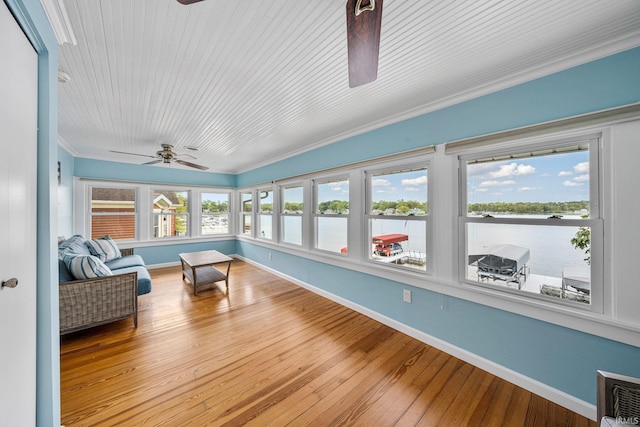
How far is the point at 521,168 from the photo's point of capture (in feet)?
6.06

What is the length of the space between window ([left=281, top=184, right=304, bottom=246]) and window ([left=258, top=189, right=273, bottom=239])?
0.48 meters

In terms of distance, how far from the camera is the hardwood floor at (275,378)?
150 centimetres

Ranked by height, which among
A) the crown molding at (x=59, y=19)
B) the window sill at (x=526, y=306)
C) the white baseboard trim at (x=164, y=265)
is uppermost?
the crown molding at (x=59, y=19)

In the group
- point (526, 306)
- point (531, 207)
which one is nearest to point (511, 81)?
point (531, 207)

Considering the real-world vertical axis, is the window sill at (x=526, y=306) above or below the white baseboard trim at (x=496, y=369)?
above

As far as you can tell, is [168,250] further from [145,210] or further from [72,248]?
[72,248]

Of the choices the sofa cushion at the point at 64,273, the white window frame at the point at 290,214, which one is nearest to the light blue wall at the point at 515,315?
the white window frame at the point at 290,214

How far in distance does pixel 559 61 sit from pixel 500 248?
1415mm

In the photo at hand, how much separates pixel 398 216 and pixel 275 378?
198 cm

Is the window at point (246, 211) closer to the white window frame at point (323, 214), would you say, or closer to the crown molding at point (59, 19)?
the white window frame at point (323, 214)

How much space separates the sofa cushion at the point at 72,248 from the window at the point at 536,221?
4331 mm

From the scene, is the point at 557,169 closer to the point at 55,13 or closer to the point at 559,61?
the point at 559,61

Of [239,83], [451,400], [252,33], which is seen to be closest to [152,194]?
[239,83]

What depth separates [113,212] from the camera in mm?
4801
